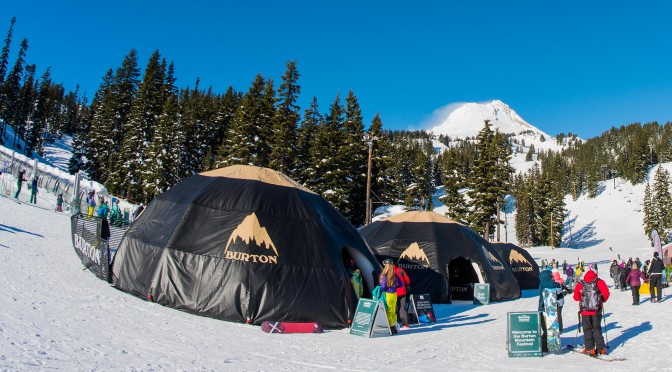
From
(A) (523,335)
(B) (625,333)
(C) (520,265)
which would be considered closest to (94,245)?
(A) (523,335)

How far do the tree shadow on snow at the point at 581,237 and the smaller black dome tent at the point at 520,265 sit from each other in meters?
72.7

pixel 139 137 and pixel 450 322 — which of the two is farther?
pixel 139 137

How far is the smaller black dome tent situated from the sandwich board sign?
1577cm

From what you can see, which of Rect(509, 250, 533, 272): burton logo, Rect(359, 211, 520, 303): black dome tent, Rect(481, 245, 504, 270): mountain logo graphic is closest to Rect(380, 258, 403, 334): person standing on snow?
Rect(359, 211, 520, 303): black dome tent

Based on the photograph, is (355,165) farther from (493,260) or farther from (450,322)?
(450,322)

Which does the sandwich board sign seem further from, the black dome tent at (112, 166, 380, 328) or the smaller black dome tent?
the smaller black dome tent

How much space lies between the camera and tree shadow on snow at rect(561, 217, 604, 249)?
298 ft

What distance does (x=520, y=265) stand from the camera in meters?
25.5

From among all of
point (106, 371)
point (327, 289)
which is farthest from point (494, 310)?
point (106, 371)

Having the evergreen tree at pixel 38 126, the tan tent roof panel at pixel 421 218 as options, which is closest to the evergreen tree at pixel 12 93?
the evergreen tree at pixel 38 126

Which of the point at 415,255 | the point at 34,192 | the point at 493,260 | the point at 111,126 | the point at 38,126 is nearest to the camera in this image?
the point at 415,255

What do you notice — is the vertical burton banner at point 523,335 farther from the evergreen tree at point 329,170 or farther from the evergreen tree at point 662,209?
the evergreen tree at point 662,209

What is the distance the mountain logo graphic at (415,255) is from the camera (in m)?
18.2

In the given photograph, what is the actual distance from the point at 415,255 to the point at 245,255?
9.46 metres
